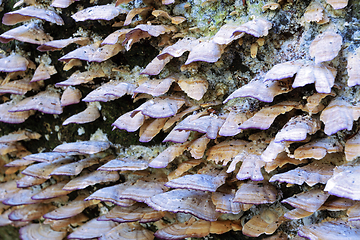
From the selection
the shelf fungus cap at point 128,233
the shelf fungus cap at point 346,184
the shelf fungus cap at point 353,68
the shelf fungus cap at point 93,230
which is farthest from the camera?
the shelf fungus cap at point 93,230

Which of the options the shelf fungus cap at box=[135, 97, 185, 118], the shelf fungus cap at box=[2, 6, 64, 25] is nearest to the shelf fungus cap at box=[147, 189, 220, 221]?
the shelf fungus cap at box=[135, 97, 185, 118]

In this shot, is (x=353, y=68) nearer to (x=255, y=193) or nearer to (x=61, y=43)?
(x=255, y=193)

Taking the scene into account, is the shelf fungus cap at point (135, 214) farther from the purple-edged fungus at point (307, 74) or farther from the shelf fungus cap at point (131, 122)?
the purple-edged fungus at point (307, 74)

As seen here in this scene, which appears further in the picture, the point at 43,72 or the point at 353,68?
the point at 43,72

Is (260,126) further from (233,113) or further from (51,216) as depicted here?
(51,216)

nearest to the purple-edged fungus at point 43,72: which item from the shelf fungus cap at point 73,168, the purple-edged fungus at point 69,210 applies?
the shelf fungus cap at point 73,168

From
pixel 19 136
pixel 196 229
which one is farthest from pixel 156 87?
pixel 19 136
